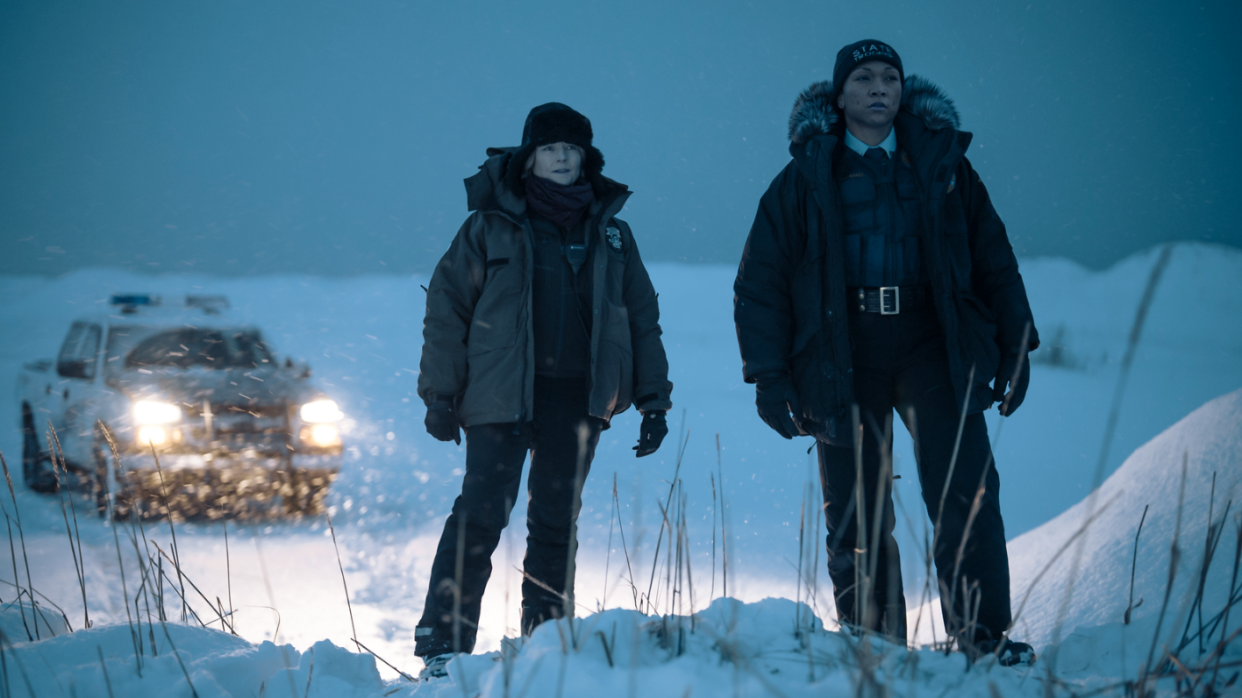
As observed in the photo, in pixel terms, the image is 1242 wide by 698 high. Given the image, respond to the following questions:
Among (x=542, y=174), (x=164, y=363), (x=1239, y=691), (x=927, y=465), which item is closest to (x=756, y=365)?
(x=927, y=465)

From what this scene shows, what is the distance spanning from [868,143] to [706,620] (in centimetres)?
153

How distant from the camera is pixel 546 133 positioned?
93.7 inches

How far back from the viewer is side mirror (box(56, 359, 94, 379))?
434cm

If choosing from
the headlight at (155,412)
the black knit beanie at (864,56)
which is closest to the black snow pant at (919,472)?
the black knit beanie at (864,56)

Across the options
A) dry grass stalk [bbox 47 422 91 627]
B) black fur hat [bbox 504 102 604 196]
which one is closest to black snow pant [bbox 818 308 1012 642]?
black fur hat [bbox 504 102 604 196]

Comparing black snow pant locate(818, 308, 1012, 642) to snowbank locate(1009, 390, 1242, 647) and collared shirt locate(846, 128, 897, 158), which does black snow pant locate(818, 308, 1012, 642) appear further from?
collared shirt locate(846, 128, 897, 158)

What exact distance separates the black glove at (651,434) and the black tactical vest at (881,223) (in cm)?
78

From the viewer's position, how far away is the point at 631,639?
Result: 134 centimetres

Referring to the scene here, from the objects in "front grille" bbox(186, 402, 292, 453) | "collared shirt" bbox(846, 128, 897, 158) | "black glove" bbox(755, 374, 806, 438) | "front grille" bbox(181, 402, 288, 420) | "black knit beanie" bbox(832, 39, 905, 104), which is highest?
"black knit beanie" bbox(832, 39, 905, 104)

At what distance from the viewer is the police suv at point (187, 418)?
397cm

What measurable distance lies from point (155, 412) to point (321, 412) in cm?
89

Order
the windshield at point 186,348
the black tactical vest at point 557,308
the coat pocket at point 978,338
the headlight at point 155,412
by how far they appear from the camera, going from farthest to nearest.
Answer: the windshield at point 186,348, the headlight at point 155,412, the black tactical vest at point 557,308, the coat pocket at point 978,338

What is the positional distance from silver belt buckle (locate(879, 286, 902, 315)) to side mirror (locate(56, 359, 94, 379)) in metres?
4.71

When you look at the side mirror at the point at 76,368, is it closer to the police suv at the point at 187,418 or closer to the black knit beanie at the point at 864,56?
the police suv at the point at 187,418
